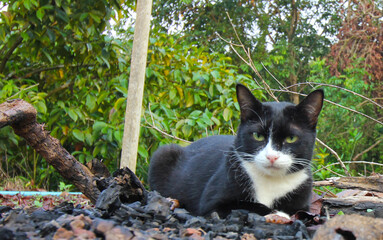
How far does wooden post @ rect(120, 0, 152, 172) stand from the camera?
9.00 feet

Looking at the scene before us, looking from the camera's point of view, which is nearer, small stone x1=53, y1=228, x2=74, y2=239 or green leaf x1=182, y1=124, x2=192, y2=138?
small stone x1=53, y1=228, x2=74, y2=239

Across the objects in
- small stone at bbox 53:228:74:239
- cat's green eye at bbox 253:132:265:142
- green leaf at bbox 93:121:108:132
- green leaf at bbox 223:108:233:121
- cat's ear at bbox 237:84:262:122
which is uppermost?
cat's ear at bbox 237:84:262:122

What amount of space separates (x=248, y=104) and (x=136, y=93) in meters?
0.95

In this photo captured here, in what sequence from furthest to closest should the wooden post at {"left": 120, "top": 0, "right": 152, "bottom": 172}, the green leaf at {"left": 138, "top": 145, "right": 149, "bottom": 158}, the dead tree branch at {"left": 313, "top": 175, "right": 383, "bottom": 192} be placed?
the green leaf at {"left": 138, "top": 145, "right": 149, "bottom": 158}, the wooden post at {"left": 120, "top": 0, "right": 152, "bottom": 172}, the dead tree branch at {"left": 313, "top": 175, "right": 383, "bottom": 192}

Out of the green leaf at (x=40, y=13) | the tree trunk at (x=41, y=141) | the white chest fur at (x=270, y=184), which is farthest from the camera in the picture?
the green leaf at (x=40, y=13)

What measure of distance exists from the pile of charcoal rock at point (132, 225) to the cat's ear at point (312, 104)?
667mm

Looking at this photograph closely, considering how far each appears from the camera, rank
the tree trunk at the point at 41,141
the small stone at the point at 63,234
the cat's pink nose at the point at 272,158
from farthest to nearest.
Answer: the cat's pink nose at the point at 272,158 < the tree trunk at the point at 41,141 < the small stone at the point at 63,234

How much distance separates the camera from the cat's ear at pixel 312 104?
79.3 inches

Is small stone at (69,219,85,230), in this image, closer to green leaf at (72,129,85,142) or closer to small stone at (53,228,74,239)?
small stone at (53,228,74,239)

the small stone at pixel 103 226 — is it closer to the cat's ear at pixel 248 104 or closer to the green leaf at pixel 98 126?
the cat's ear at pixel 248 104

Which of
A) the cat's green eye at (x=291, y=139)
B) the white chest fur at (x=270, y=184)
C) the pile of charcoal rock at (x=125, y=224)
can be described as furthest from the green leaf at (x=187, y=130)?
the pile of charcoal rock at (x=125, y=224)

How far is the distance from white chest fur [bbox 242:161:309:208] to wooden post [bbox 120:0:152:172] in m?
0.95

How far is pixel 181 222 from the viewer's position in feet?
5.16

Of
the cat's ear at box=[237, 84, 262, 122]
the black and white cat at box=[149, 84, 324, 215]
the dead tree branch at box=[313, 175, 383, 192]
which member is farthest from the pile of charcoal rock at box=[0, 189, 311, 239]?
the dead tree branch at box=[313, 175, 383, 192]
